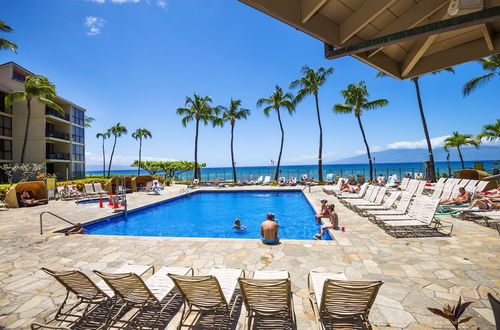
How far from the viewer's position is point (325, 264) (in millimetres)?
4449

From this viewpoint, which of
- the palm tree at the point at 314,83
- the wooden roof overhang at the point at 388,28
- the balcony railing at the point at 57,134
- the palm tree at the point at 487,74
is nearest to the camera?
the wooden roof overhang at the point at 388,28

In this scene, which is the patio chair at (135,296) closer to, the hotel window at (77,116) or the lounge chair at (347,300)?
the lounge chair at (347,300)

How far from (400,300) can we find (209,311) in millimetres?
2818

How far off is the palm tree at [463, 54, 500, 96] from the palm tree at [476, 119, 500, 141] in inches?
136

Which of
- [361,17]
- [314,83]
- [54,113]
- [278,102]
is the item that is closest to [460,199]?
[361,17]

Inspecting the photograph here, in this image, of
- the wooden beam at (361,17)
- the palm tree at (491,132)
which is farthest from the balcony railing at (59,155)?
the palm tree at (491,132)

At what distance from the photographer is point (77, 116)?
29.8 m

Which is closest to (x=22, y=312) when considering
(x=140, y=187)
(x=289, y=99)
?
(x=140, y=187)

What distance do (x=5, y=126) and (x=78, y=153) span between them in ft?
26.0

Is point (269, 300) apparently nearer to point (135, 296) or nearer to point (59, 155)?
point (135, 296)

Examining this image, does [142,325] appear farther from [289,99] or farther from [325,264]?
[289,99]

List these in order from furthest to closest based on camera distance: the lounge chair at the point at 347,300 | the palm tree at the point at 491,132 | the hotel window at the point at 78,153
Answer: the hotel window at the point at 78,153, the palm tree at the point at 491,132, the lounge chair at the point at 347,300

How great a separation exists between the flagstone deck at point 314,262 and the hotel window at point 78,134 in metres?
27.2

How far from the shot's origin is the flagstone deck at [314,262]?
3126mm
